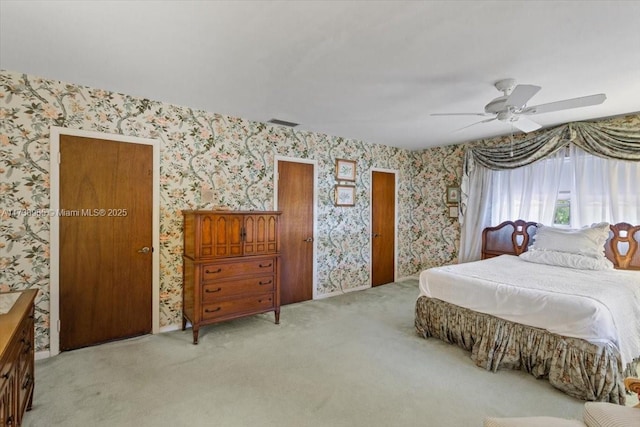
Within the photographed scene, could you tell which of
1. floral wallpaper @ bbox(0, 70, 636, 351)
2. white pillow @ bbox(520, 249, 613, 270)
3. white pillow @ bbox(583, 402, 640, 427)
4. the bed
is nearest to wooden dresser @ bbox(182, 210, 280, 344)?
floral wallpaper @ bbox(0, 70, 636, 351)

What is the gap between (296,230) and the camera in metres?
4.38

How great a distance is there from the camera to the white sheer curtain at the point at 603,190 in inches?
137

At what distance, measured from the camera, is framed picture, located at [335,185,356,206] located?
4.80m

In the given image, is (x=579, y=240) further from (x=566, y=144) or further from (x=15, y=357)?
(x=15, y=357)

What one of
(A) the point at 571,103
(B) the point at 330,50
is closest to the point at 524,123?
(A) the point at 571,103

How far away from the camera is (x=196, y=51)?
2.18m

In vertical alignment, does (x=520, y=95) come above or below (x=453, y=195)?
above

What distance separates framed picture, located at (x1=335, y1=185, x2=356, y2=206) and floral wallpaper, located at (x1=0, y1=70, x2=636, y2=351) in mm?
109

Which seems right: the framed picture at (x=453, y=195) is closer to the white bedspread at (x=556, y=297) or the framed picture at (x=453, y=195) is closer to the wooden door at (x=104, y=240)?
the white bedspread at (x=556, y=297)

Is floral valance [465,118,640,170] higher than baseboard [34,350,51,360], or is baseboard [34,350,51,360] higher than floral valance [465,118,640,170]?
floral valance [465,118,640,170]

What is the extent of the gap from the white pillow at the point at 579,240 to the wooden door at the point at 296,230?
306 centimetres

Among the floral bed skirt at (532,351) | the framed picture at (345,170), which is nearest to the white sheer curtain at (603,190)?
the floral bed skirt at (532,351)

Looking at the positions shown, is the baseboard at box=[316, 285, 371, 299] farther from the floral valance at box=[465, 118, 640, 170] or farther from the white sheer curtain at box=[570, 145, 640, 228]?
the white sheer curtain at box=[570, 145, 640, 228]

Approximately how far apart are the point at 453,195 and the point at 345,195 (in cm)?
189
